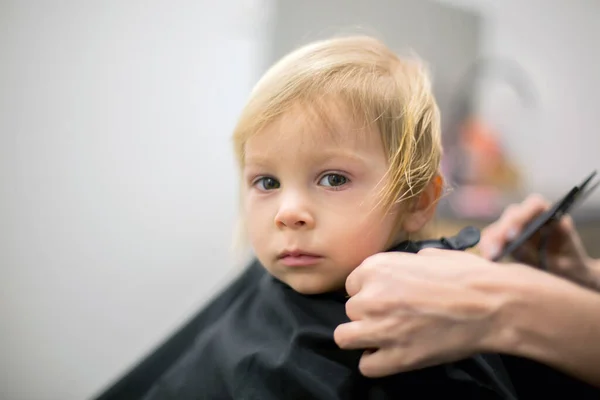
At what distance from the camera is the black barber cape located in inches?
19.1

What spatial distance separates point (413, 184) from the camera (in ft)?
1.80

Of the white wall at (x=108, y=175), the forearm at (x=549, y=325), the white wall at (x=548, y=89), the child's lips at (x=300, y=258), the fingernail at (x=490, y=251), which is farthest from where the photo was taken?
the white wall at (x=548, y=89)

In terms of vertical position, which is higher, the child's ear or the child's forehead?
the child's forehead

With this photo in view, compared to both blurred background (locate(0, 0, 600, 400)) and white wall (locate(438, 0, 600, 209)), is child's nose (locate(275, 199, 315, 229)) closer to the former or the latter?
blurred background (locate(0, 0, 600, 400))

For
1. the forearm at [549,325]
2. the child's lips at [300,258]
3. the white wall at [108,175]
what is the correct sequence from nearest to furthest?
1. the forearm at [549,325]
2. the child's lips at [300,258]
3. the white wall at [108,175]

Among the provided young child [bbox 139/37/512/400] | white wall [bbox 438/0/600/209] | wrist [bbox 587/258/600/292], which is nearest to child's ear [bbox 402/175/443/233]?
young child [bbox 139/37/512/400]

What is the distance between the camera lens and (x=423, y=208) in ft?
1.94

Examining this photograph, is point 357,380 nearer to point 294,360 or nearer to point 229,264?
point 294,360

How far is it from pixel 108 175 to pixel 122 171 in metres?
0.03

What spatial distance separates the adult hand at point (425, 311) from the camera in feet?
1.35

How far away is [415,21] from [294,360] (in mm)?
1346

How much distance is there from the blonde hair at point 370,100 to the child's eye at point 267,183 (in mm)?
58

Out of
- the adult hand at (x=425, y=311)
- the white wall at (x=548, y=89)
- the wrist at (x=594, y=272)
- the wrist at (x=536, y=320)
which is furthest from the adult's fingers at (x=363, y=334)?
the white wall at (x=548, y=89)

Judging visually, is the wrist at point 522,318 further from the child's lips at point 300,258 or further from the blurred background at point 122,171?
the blurred background at point 122,171
